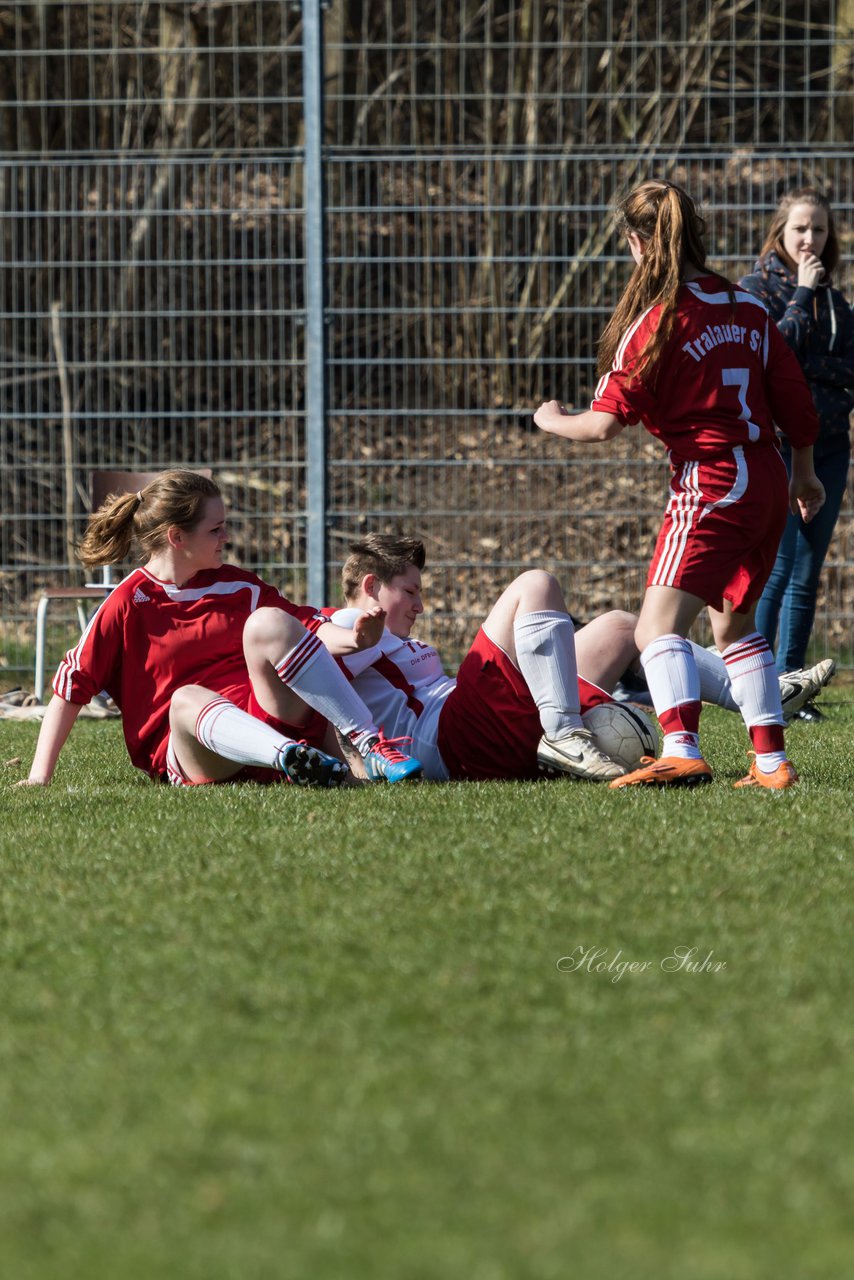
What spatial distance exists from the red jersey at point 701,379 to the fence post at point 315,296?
3862 mm

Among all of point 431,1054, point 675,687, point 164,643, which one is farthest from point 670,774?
point 431,1054

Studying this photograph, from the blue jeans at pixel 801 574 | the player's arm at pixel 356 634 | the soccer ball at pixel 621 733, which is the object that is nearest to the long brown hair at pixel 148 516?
the player's arm at pixel 356 634

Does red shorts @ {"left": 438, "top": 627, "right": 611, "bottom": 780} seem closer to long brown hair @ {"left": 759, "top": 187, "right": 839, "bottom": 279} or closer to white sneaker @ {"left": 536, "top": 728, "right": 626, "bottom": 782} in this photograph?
white sneaker @ {"left": 536, "top": 728, "right": 626, "bottom": 782}

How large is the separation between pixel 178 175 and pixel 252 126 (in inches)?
102

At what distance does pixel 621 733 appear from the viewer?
15.3 ft

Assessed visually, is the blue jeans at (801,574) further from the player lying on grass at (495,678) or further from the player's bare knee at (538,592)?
the player's bare knee at (538,592)

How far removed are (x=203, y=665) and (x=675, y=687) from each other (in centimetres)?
142

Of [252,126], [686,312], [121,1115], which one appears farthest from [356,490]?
[121,1115]

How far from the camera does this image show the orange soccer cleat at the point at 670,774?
14.0 feet

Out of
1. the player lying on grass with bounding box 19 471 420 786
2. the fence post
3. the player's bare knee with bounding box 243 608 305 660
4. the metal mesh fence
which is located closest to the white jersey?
the player lying on grass with bounding box 19 471 420 786

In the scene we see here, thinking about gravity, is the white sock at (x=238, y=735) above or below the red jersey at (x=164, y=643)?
below

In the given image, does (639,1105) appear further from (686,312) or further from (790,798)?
(686,312)

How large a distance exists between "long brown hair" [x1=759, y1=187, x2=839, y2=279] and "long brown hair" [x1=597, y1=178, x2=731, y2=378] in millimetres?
1994

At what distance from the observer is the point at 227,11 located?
11312mm
